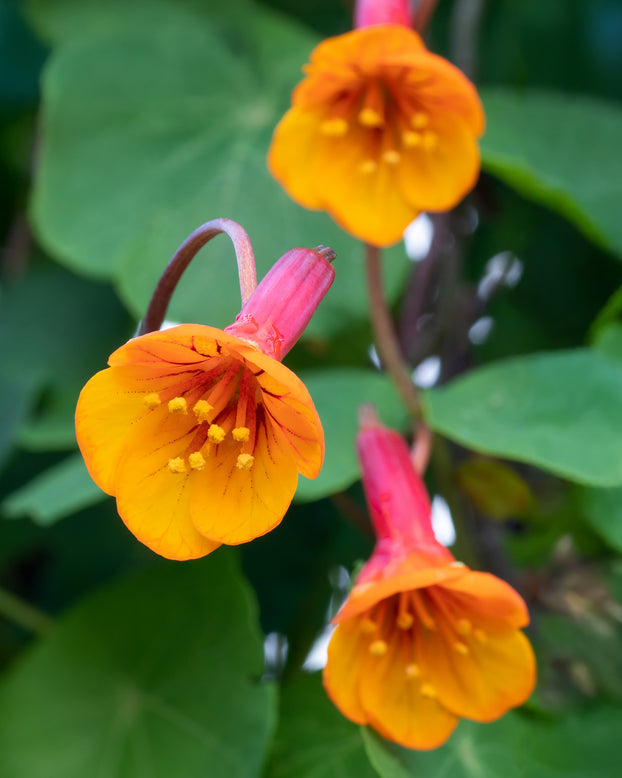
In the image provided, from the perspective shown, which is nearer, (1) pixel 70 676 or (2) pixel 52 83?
(1) pixel 70 676

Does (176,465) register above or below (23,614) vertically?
above

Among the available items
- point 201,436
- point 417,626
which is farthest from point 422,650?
point 201,436

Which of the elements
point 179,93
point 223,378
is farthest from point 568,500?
point 179,93

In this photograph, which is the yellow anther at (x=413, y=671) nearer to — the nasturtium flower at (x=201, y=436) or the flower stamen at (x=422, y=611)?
the flower stamen at (x=422, y=611)

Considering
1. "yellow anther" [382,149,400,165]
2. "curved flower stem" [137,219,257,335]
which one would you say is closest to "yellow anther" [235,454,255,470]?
"curved flower stem" [137,219,257,335]

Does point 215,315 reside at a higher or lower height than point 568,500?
higher

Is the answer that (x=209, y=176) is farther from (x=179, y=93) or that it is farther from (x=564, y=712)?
(x=564, y=712)

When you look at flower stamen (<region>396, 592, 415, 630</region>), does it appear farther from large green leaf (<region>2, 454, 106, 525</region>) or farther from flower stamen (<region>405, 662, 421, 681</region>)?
large green leaf (<region>2, 454, 106, 525</region>)

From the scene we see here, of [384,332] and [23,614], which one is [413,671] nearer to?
[384,332]
